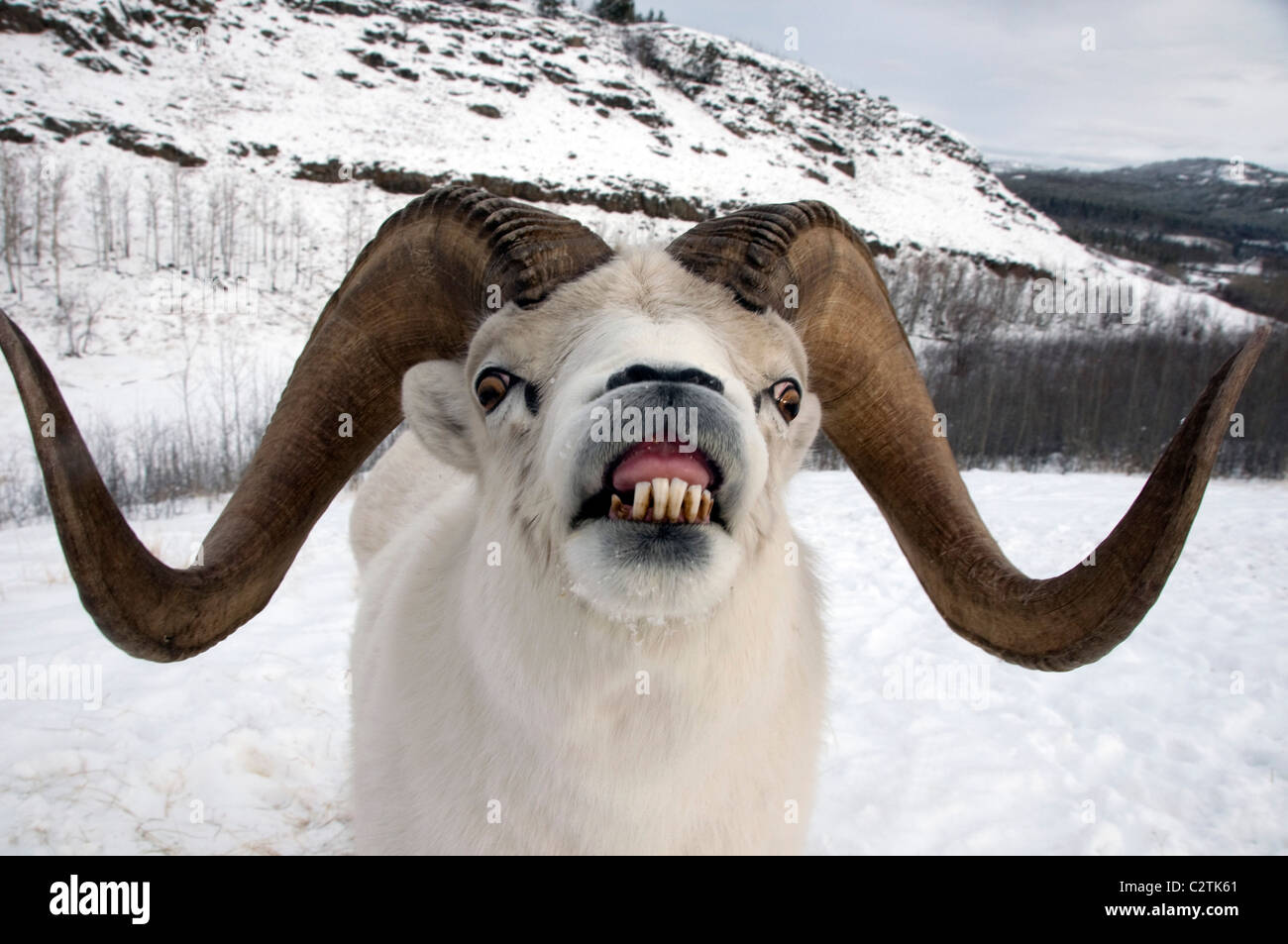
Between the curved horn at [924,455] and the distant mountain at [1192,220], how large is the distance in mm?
13750

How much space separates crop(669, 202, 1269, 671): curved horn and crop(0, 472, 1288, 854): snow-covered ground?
180cm

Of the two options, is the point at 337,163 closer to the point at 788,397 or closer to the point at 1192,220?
the point at 788,397

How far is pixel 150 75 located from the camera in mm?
66375

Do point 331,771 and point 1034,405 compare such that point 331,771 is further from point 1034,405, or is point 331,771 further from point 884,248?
point 884,248

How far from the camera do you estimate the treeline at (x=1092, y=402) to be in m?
28.1

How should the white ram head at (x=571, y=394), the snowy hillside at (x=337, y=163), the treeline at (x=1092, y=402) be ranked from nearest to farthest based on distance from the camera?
the white ram head at (x=571, y=394)
the treeline at (x=1092, y=402)
the snowy hillside at (x=337, y=163)

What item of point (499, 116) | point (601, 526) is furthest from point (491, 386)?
point (499, 116)

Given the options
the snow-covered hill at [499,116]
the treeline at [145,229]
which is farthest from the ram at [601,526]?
the snow-covered hill at [499,116]

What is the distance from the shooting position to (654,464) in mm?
2121

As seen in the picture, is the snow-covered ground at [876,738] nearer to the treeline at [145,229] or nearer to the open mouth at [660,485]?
the open mouth at [660,485]

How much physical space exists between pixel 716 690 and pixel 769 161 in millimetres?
97873

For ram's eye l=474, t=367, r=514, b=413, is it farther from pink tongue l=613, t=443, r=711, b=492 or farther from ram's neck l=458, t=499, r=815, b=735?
pink tongue l=613, t=443, r=711, b=492

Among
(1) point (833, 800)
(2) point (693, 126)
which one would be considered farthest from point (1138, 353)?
(2) point (693, 126)

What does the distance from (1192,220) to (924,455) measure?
148m
